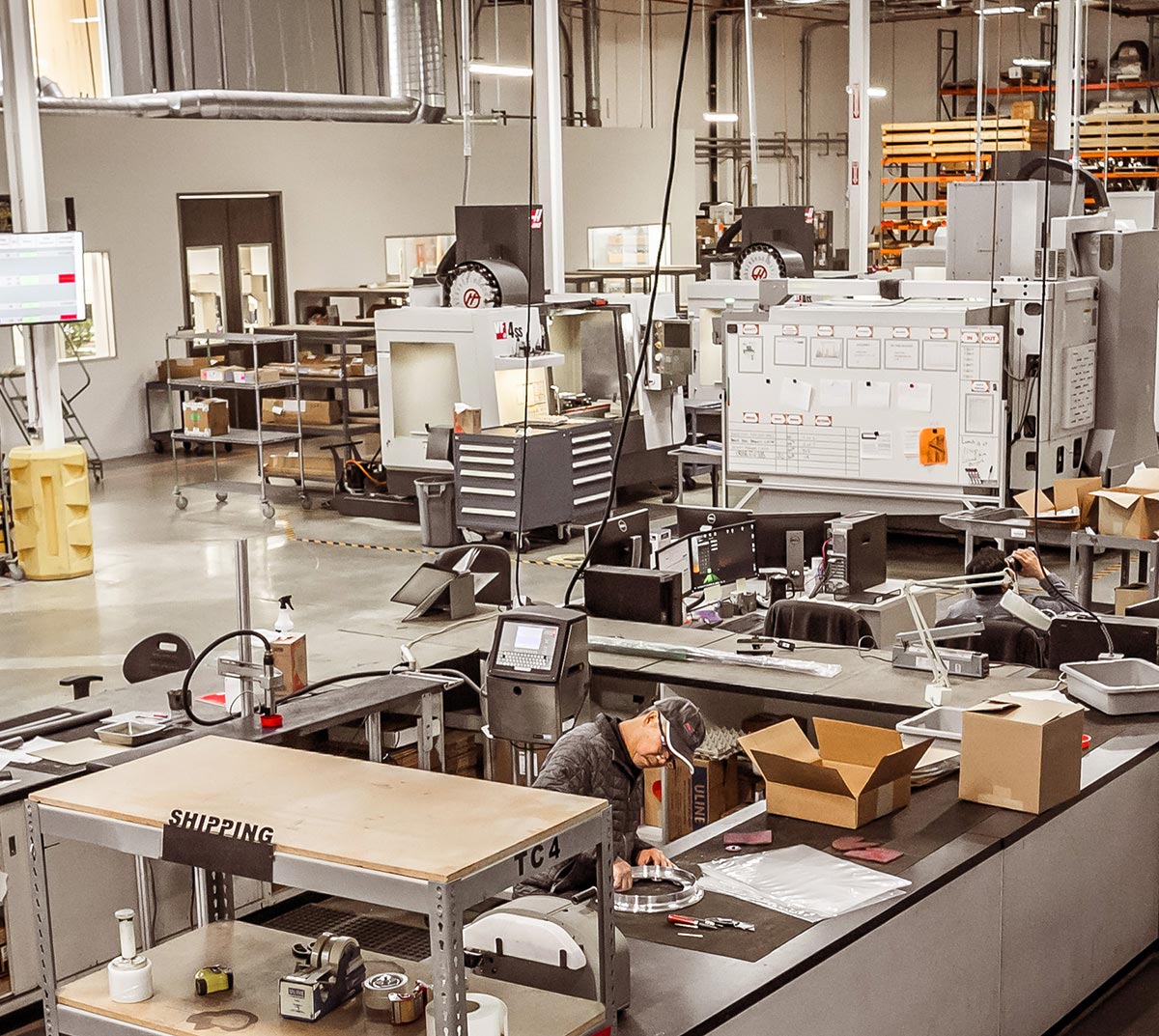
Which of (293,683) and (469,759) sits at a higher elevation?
(293,683)

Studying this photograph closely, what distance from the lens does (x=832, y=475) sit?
10930mm

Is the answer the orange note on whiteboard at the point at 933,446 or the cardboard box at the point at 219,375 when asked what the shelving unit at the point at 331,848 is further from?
the cardboard box at the point at 219,375

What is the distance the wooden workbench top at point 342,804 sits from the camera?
2.83m

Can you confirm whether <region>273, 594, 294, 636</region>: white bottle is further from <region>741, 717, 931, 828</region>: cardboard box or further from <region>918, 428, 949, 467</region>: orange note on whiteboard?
<region>918, 428, 949, 467</region>: orange note on whiteboard

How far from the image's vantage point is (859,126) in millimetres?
14695

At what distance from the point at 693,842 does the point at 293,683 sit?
1.60 metres

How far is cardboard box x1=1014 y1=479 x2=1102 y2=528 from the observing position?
8.84m

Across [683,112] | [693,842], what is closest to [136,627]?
[693,842]

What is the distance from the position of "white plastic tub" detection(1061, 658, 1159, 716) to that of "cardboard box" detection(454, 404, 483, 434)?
6478 millimetres

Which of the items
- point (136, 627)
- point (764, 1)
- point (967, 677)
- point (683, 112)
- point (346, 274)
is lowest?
point (136, 627)

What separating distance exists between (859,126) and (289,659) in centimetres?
1073

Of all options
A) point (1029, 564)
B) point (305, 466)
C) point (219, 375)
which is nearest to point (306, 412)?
point (305, 466)

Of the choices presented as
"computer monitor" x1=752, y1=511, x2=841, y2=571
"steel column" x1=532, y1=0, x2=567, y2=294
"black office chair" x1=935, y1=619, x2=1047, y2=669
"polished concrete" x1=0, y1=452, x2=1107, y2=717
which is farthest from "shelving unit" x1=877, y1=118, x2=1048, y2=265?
"black office chair" x1=935, y1=619, x2=1047, y2=669

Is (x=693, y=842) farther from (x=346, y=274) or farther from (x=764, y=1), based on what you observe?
(x=764, y=1)
